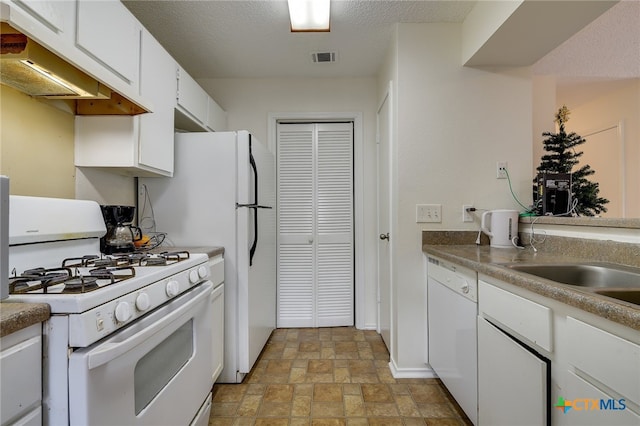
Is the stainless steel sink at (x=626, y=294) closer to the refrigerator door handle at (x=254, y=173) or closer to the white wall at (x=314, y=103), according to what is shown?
the refrigerator door handle at (x=254, y=173)

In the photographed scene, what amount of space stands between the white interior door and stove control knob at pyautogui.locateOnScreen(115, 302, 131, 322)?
174 cm

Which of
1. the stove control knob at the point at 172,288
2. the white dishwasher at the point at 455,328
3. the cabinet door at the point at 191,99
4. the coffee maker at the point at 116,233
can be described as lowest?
the white dishwasher at the point at 455,328

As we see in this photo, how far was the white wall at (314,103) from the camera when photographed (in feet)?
9.22

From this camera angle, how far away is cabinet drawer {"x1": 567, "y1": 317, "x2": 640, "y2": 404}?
633 mm

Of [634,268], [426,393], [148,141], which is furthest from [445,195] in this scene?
[148,141]

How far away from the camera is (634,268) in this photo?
1.16 metres

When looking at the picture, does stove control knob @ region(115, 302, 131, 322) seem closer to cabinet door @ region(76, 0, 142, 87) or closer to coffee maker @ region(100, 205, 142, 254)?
coffee maker @ region(100, 205, 142, 254)

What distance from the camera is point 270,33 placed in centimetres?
210

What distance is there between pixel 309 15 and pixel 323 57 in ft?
2.08

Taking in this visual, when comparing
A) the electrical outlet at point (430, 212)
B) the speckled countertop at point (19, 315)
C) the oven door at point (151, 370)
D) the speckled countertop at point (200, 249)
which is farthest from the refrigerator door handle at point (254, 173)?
the speckled countertop at point (19, 315)

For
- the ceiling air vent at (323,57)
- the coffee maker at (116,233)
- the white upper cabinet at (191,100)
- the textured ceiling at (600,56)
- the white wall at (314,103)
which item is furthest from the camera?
the white wall at (314,103)

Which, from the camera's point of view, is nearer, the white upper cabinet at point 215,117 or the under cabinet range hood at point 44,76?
the under cabinet range hood at point 44,76

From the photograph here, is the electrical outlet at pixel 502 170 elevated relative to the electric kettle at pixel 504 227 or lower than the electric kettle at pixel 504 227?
elevated

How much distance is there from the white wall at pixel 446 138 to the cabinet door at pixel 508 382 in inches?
30.0
